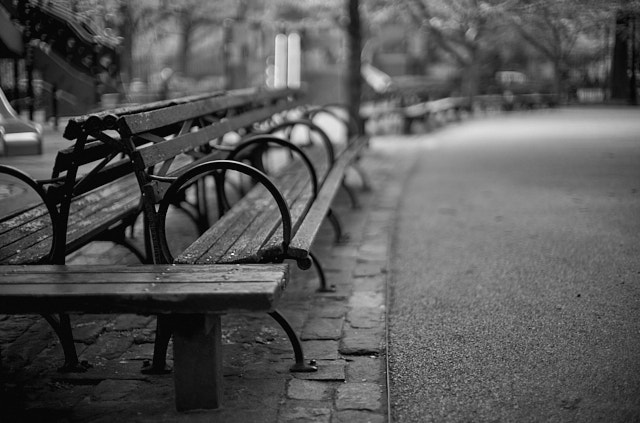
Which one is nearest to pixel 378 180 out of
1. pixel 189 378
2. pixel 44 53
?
pixel 44 53

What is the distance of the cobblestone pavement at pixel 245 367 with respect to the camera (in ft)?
10.1

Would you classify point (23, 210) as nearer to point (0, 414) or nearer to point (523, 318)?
point (0, 414)

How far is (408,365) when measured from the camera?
3545mm

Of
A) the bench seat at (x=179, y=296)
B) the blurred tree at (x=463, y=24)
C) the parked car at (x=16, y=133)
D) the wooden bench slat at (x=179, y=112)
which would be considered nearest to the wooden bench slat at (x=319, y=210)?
the bench seat at (x=179, y=296)

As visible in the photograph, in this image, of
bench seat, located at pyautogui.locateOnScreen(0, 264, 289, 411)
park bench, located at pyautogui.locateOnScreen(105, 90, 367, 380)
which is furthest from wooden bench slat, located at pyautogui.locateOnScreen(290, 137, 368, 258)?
bench seat, located at pyautogui.locateOnScreen(0, 264, 289, 411)

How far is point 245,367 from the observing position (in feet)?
11.7

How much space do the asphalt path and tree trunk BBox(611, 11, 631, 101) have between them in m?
0.98

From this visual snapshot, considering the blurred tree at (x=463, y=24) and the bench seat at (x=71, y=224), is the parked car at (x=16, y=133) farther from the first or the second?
the blurred tree at (x=463, y=24)

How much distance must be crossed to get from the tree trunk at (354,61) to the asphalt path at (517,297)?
238 cm

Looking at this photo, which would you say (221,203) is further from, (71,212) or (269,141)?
(71,212)

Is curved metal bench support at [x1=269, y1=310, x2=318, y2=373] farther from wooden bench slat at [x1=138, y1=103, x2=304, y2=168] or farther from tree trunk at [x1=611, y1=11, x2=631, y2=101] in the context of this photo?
tree trunk at [x1=611, y1=11, x2=631, y2=101]

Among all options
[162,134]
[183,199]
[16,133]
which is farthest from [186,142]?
[16,133]

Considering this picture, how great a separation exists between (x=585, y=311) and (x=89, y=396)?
2.54 metres

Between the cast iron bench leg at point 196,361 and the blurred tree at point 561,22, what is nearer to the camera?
the cast iron bench leg at point 196,361
